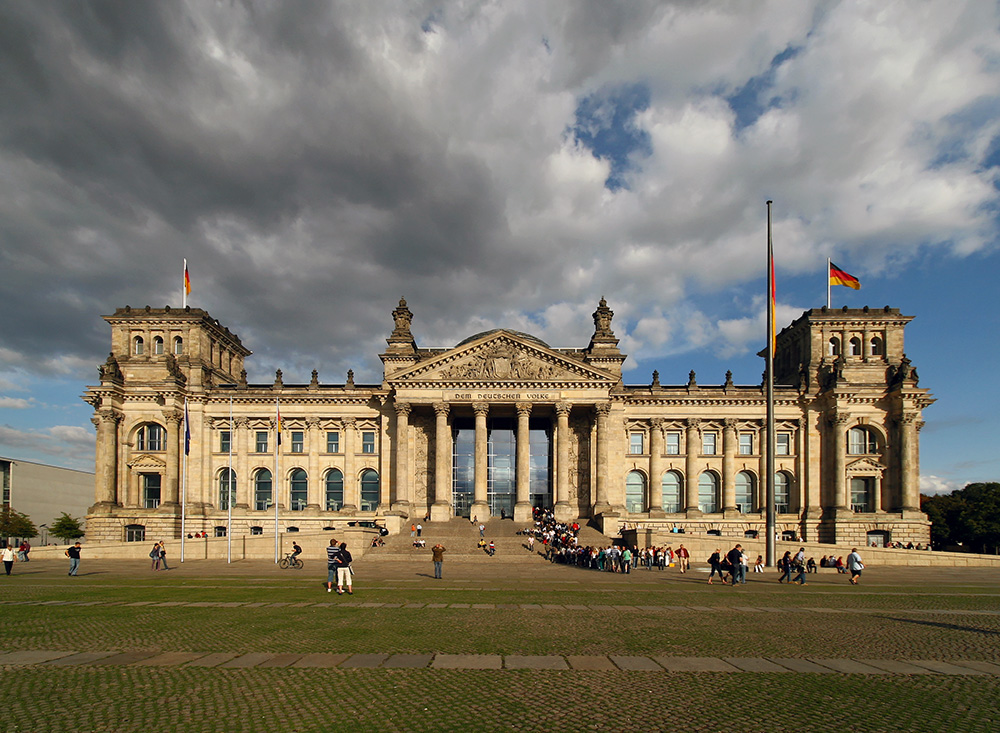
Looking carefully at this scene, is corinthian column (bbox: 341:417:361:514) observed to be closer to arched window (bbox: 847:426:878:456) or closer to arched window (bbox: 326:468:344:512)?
arched window (bbox: 326:468:344:512)

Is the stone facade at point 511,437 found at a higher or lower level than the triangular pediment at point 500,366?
lower

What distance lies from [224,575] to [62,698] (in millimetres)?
28187

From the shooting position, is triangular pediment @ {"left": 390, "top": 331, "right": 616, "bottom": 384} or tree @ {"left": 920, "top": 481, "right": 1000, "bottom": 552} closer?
triangular pediment @ {"left": 390, "top": 331, "right": 616, "bottom": 384}

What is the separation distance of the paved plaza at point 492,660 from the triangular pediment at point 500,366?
4104 cm

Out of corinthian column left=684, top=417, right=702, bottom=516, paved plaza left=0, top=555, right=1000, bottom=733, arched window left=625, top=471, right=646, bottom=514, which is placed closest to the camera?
paved plaza left=0, top=555, right=1000, bottom=733

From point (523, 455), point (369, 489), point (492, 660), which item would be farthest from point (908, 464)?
point (492, 660)

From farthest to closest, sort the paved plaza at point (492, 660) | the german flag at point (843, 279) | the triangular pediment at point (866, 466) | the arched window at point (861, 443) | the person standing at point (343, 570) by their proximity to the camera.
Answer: the arched window at point (861, 443) → the triangular pediment at point (866, 466) → the german flag at point (843, 279) → the person standing at point (343, 570) → the paved plaza at point (492, 660)

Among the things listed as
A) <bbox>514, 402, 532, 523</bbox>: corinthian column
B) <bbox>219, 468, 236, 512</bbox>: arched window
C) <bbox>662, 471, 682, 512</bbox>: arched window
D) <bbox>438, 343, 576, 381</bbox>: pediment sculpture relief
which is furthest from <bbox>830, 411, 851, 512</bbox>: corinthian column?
<bbox>219, 468, 236, 512</bbox>: arched window

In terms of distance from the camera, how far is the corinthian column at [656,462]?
2940 inches

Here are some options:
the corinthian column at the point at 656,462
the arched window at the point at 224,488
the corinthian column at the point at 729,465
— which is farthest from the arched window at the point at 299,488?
the corinthian column at the point at 729,465

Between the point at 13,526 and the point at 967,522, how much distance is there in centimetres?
12653

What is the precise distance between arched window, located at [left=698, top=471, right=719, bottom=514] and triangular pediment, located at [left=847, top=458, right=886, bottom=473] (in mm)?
13722

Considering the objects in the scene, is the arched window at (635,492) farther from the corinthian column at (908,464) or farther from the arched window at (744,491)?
the corinthian column at (908,464)

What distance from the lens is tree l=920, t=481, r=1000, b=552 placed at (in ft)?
269
